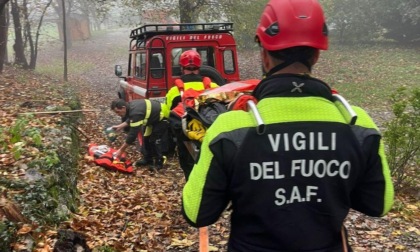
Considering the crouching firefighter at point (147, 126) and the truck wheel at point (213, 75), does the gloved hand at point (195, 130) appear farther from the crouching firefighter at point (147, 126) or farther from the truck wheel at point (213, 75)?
the truck wheel at point (213, 75)

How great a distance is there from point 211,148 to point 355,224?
182 inches

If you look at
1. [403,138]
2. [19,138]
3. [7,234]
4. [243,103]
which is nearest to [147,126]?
[19,138]

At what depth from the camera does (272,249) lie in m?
1.73

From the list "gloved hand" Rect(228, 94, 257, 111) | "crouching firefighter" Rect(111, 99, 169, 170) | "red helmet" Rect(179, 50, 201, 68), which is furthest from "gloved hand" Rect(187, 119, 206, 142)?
"crouching firefighter" Rect(111, 99, 169, 170)

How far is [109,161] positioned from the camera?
7.75 meters

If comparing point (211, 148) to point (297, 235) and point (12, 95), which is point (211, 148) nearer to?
point (297, 235)

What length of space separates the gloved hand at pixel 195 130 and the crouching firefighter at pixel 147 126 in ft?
12.0

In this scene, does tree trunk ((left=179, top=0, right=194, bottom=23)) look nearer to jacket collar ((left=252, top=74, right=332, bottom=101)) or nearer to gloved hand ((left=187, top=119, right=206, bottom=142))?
gloved hand ((left=187, top=119, right=206, bottom=142))

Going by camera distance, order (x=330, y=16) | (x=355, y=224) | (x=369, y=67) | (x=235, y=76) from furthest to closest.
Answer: (x=330, y=16)
(x=369, y=67)
(x=235, y=76)
(x=355, y=224)

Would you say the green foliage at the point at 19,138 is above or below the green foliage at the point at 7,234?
above

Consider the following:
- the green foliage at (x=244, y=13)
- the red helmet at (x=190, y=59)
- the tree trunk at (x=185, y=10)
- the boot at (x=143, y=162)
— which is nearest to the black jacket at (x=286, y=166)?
the red helmet at (x=190, y=59)

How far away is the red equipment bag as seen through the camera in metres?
7.72

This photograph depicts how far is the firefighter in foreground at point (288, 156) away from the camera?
1.66 meters

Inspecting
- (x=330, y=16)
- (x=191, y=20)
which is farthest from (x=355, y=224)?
(x=330, y=16)
